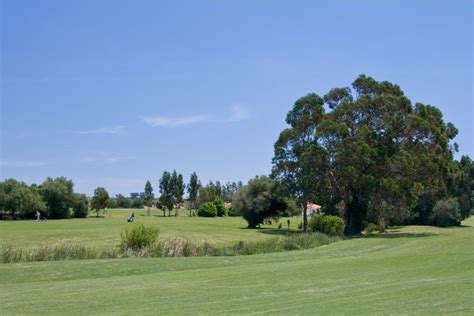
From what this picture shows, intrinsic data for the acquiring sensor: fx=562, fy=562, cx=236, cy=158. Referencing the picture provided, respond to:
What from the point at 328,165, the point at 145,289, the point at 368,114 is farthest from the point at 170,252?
the point at 368,114

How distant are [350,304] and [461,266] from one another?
31.4ft

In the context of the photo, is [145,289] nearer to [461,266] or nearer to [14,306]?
[14,306]

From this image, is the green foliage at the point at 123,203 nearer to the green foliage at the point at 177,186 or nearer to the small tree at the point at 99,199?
the green foliage at the point at 177,186

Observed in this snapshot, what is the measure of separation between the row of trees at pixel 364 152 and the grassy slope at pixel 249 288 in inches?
1188

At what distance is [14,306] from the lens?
44.7ft

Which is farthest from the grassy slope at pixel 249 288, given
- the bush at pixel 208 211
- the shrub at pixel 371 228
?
the bush at pixel 208 211

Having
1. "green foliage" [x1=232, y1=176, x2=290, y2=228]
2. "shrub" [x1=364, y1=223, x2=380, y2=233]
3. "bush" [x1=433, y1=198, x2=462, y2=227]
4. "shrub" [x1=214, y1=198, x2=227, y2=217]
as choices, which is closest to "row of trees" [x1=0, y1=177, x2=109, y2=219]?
"shrub" [x1=214, y1=198, x2=227, y2=217]

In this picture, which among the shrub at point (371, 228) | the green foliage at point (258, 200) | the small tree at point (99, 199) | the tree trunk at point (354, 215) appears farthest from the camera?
the small tree at point (99, 199)

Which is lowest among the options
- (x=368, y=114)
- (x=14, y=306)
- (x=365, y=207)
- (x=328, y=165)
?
(x=14, y=306)

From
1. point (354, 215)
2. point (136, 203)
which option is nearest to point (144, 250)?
point (354, 215)

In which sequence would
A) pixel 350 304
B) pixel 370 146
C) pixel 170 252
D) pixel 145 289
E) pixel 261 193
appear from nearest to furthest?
pixel 350 304 < pixel 145 289 < pixel 170 252 < pixel 370 146 < pixel 261 193

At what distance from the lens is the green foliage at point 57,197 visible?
95.6 m

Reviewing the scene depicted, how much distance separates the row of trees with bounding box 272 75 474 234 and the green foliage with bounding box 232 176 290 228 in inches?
202

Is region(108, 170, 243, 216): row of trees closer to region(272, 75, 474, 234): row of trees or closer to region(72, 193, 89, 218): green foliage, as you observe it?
region(72, 193, 89, 218): green foliage
